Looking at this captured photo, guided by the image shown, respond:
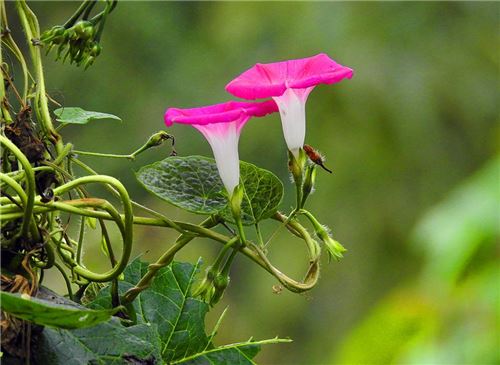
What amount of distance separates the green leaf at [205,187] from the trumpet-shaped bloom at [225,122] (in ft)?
0.04

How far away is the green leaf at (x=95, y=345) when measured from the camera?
44cm

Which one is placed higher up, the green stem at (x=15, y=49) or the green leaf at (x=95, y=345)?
the green stem at (x=15, y=49)

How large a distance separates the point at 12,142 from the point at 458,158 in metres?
Answer: 3.18

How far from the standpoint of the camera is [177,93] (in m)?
3.94

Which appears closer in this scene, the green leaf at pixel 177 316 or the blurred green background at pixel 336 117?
the green leaf at pixel 177 316

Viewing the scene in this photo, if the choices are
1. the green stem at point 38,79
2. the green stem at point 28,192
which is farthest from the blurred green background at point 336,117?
the green stem at point 28,192

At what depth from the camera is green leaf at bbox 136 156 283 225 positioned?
20.3 inches

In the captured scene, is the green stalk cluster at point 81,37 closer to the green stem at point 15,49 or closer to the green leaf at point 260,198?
the green stem at point 15,49

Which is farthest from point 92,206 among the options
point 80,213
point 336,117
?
point 336,117

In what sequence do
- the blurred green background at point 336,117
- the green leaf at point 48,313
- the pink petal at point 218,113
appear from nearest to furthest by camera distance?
the green leaf at point 48,313 < the pink petal at point 218,113 < the blurred green background at point 336,117

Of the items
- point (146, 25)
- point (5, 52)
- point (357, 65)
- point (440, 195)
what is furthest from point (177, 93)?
point (5, 52)

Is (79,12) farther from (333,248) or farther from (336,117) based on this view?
(336,117)

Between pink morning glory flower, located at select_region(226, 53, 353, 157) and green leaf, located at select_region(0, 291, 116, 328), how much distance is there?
164mm

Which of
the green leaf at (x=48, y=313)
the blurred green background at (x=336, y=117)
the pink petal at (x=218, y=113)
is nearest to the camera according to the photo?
the green leaf at (x=48, y=313)
